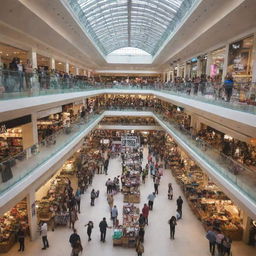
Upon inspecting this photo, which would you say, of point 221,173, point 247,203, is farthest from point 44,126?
point 247,203

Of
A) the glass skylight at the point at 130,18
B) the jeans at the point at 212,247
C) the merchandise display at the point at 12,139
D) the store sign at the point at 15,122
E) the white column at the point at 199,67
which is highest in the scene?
the glass skylight at the point at 130,18

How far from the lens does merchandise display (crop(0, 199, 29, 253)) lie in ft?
36.0

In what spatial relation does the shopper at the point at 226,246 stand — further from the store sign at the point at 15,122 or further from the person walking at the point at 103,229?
the store sign at the point at 15,122

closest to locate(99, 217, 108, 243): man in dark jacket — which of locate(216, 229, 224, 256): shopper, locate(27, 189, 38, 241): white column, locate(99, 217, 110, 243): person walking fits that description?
locate(99, 217, 110, 243): person walking

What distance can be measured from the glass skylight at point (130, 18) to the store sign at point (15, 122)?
19.5ft

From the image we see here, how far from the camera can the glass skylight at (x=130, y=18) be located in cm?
1811

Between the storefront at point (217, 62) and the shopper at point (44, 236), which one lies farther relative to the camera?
the storefront at point (217, 62)

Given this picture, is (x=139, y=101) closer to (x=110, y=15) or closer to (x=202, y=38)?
(x=110, y=15)

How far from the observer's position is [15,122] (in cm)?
1201

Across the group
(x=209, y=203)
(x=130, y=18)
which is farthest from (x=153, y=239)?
(x=130, y=18)

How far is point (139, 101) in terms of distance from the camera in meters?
35.1

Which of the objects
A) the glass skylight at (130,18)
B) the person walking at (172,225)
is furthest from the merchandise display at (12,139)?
the person walking at (172,225)

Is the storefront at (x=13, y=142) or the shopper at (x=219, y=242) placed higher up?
the storefront at (x=13, y=142)

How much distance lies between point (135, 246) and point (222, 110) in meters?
6.84
